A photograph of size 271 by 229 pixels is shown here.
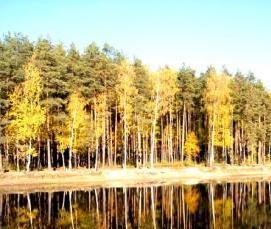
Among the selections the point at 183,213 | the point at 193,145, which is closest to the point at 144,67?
the point at 193,145

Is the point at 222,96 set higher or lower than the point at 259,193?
higher

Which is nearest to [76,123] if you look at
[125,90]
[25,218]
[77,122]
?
[77,122]

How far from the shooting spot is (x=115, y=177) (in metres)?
60.3

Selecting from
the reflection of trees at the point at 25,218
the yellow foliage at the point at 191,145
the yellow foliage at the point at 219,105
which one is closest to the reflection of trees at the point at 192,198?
the reflection of trees at the point at 25,218

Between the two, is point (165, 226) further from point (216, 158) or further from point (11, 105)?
point (216, 158)

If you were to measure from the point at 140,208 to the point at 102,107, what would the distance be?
3071cm

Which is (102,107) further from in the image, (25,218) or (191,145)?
(25,218)

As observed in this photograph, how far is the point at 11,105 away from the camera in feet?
202

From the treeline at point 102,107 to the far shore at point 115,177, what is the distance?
278 cm

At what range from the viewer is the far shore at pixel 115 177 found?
50906 millimetres

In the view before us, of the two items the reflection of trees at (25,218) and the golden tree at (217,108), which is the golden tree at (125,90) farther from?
the reflection of trees at (25,218)

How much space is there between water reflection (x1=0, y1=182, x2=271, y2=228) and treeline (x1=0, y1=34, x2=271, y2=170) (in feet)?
48.4

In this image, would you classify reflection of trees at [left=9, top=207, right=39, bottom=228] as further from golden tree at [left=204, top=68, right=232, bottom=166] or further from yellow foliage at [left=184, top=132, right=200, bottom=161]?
yellow foliage at [left=184, top=132, right=200, bottom=161]

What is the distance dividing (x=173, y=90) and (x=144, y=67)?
9.64 m
